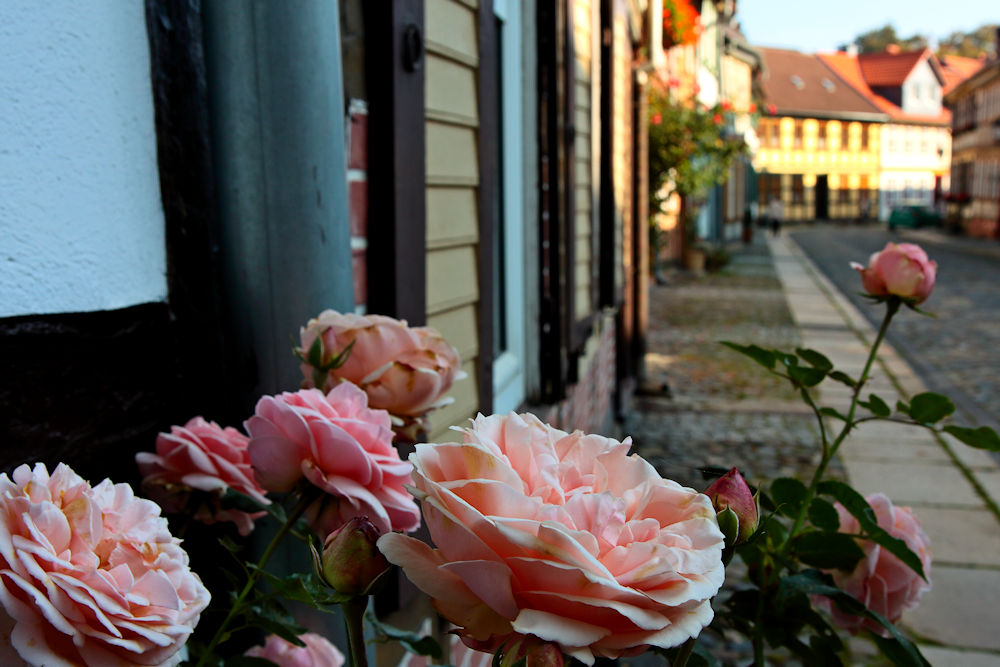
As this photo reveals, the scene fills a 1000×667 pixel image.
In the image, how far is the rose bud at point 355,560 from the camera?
0.56 m

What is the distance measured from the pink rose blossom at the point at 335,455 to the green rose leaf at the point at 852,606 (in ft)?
1.50

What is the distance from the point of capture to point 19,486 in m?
0.59

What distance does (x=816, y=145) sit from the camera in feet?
169

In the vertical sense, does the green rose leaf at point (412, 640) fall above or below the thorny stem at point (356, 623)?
below

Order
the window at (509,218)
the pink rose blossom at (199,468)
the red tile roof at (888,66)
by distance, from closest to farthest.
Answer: the pink rose blossom at (199,468) → the window at (509,218) → the red tile roof at (888,66)

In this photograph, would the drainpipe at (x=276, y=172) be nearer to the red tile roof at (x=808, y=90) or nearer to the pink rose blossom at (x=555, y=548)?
the pink rose blossom at (x=555, y=548)

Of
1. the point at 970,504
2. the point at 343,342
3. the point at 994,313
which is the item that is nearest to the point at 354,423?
the point at 343,342

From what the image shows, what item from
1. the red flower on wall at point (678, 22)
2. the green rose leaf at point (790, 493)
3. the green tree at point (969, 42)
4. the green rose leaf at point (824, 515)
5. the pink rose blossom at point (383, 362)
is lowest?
the green rose leaf at point (824, 515)

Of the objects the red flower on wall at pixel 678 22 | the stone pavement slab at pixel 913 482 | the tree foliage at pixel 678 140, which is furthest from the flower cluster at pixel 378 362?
the tree foliage at pixel 678 140

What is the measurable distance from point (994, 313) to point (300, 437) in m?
13.7

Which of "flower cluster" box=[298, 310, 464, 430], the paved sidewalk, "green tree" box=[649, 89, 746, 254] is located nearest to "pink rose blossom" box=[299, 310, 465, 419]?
"flower cluster" box=[298, 310, 464, 430]

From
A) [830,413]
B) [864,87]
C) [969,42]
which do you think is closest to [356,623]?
[830,413]

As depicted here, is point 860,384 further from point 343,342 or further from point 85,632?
point 85,632

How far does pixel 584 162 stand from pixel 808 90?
50339mm
